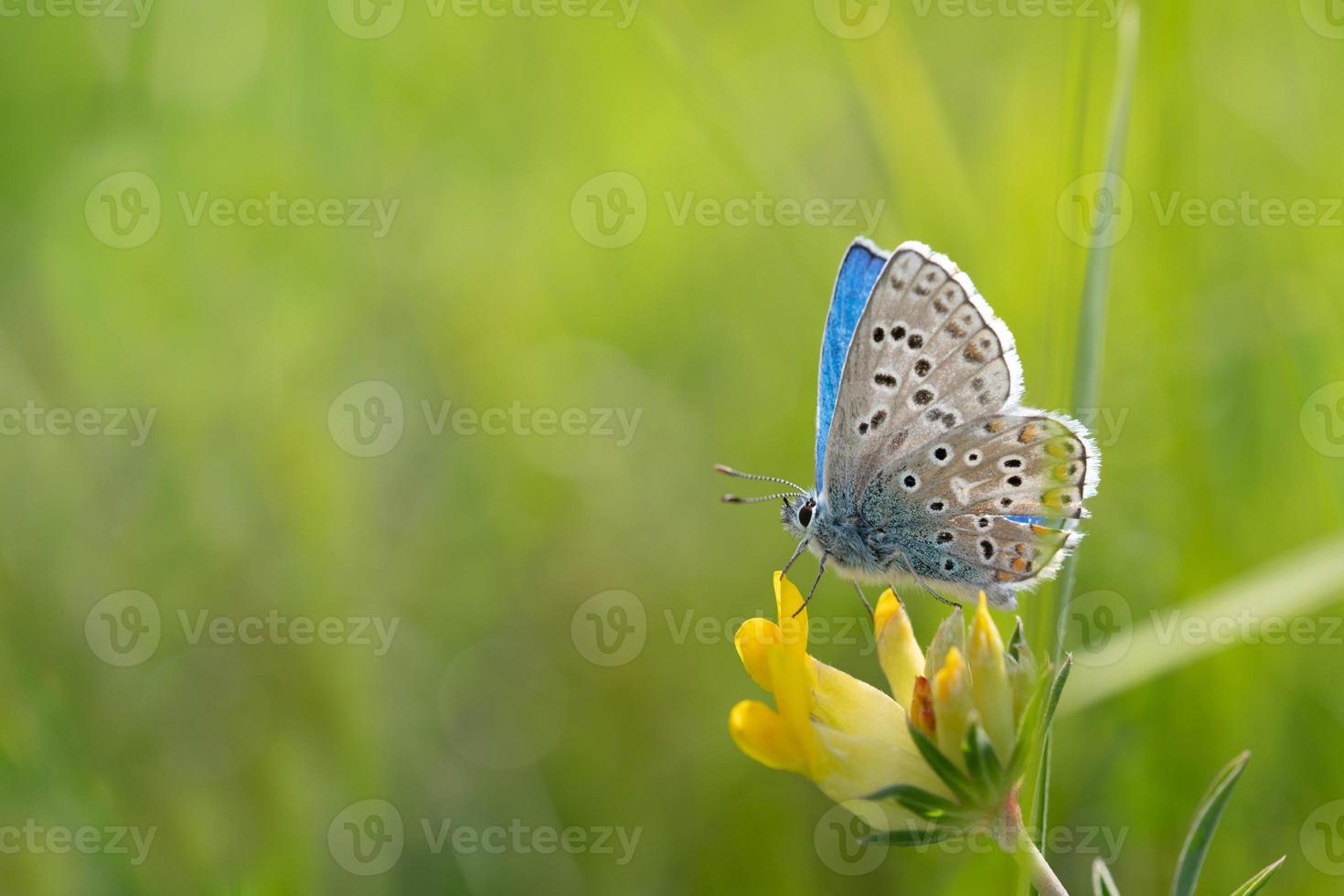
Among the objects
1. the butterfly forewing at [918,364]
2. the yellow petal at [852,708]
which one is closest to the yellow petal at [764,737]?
the yellow petal at [852,708]

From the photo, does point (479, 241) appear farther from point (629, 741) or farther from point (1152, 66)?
point (1152, 66)

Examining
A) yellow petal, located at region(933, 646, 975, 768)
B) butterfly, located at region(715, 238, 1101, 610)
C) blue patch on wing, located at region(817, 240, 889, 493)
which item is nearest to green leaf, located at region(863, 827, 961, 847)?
yellow petal, located at region(933, 646, 975, 768)

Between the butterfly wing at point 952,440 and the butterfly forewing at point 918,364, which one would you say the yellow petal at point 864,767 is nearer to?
the butterfly wing at point 952,440

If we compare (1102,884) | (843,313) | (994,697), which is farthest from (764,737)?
(843,313)

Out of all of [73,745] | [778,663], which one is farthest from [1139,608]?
[73,745]

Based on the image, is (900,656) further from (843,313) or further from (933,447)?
(843,313)

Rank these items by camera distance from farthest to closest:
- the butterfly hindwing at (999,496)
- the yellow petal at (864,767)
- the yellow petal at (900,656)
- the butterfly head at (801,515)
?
the butterfly head at (801,515), the butterfly hindwing at (999,496), the yellow petal at (900,656), the yellow petal at (864,767)
